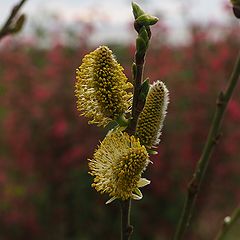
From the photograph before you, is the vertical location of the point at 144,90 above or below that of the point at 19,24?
above

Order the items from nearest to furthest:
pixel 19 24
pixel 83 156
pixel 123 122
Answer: pixel 123 122 < pixel 19 24 < pixel 83 156

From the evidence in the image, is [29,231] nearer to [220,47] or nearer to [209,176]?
[209,176]

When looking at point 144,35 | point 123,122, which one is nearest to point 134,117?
point 123,122

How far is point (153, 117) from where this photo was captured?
3.67ft

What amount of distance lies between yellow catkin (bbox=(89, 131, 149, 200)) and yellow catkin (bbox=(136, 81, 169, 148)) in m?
0.03

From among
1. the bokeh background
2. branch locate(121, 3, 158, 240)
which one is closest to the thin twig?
branch locate(121, 3, 158, 240)

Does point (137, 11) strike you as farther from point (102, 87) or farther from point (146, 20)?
point (102, 87)

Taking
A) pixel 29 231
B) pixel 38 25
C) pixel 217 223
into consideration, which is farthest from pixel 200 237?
pixel 38 25

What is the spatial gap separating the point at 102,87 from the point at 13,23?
0.68 metres

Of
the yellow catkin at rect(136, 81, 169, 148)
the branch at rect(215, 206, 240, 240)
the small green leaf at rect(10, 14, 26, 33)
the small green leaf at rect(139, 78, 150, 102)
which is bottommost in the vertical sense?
the branch at rect(215, 206, 240, 240)

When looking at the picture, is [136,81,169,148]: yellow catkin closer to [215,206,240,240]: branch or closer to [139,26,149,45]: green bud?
[139,26,149,45]: green bud

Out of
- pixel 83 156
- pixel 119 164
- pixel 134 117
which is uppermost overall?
pixel 134 117

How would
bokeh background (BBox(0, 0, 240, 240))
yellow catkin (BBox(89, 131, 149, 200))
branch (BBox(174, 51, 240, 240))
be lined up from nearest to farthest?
yellow catkin (BBox(89, 131, 149, 200)), branch (BBox(174, 51, 240, 240)), bokeh background (BBox(0, 0, 240, 240))

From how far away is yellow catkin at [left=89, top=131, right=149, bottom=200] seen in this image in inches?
40.6
